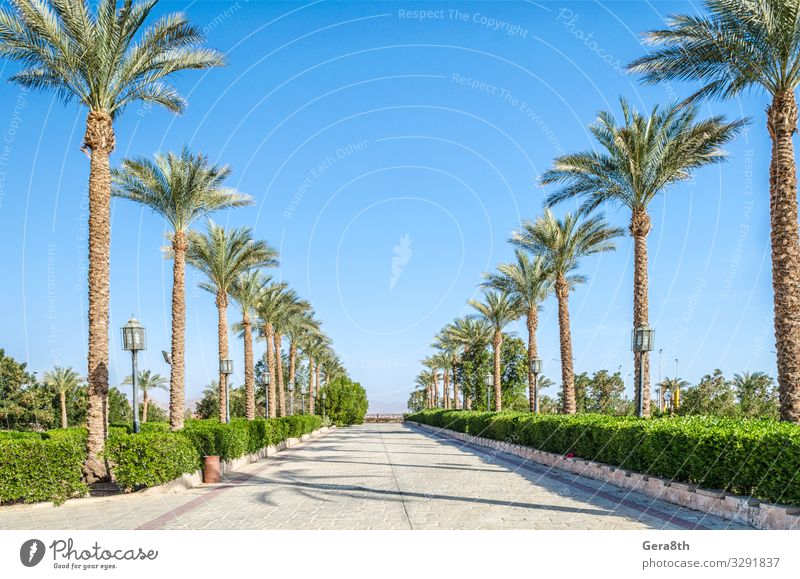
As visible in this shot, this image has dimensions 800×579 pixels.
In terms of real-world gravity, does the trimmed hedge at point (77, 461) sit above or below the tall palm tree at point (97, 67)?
below

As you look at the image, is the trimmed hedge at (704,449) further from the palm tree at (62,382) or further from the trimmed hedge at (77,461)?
the palm tree at (62,382)

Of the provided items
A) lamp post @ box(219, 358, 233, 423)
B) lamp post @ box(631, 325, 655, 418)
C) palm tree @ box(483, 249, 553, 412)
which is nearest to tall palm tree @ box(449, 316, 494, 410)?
palm tree @ box(483, 249, 553, 412)

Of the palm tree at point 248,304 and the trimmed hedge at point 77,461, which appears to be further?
the palm tree at point 248,304

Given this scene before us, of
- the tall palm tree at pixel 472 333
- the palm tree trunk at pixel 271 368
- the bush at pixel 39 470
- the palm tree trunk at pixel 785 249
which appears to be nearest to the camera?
the bush at pixel 39 470

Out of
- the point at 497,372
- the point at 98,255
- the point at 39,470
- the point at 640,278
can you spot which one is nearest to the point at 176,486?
the point at 39,470

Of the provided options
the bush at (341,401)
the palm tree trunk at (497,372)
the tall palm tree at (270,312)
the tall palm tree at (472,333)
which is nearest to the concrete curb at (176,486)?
the tall palm tree at (270,312)

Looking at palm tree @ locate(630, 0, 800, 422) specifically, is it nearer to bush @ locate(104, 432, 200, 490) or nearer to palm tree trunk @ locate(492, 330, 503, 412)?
bush @ locate(104, 432, 200, 490)

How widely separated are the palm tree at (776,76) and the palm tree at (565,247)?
45.0 feet

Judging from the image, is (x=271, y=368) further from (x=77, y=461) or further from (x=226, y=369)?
(x=77, y=461)

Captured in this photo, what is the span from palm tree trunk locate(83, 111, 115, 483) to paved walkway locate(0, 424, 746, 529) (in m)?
3.04

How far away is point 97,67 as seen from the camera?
14898mm

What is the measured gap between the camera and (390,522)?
983cm

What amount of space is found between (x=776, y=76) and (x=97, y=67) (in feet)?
45.6

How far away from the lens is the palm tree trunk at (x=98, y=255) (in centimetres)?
1486
